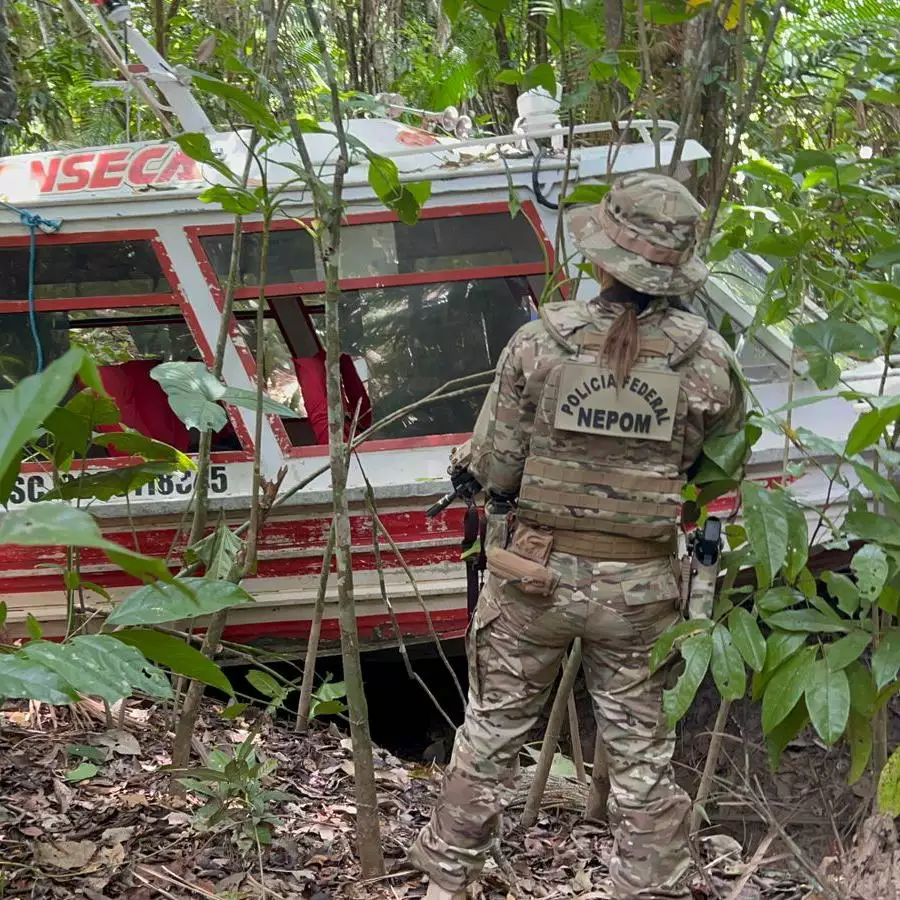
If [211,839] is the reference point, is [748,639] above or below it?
above

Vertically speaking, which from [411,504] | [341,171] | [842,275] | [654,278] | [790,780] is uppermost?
[341,171]

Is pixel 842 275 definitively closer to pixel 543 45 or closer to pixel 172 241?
pixel 172 241

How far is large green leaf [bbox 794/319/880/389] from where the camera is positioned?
2.33 metres

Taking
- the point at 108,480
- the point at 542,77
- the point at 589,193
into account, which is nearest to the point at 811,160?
the point at 589,193

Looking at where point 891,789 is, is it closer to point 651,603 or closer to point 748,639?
point 748,639

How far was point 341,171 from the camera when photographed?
2316 millimetres

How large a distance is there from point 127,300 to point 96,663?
2860 mm

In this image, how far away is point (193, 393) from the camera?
92.7 inches

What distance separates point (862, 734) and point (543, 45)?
630 cm

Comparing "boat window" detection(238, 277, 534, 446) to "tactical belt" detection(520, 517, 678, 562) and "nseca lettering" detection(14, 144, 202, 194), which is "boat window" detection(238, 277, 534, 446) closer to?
"nseca lettering" detection(14, 144, 202, 194)

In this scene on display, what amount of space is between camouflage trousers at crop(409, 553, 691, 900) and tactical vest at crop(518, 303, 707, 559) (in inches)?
3.6

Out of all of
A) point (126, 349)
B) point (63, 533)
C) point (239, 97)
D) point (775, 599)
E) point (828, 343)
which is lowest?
point (126, 349)

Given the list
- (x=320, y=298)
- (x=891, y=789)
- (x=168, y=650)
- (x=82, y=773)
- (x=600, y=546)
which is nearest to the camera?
(x=168, y=650)

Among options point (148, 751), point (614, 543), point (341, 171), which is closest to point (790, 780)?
point (614, 543)
